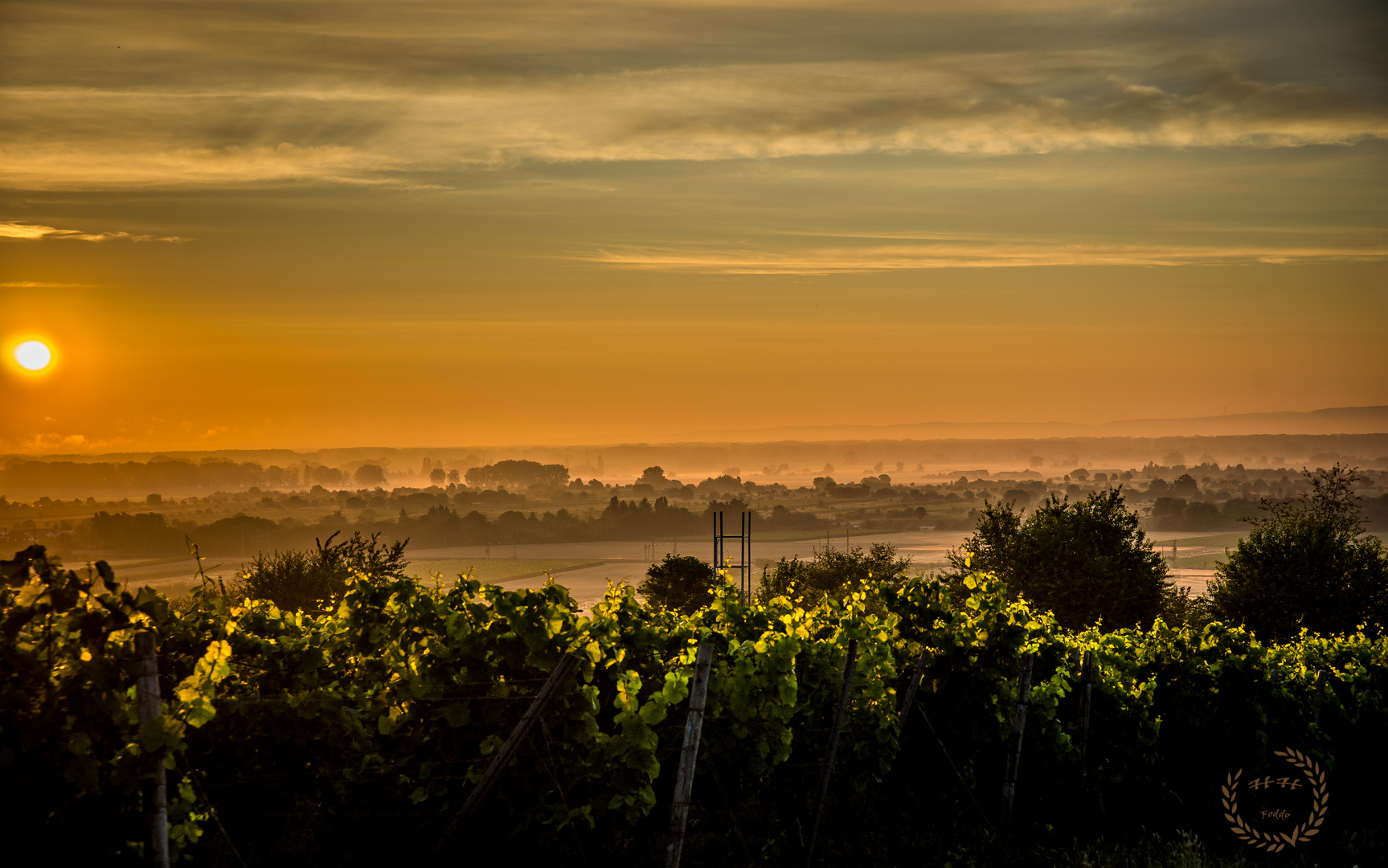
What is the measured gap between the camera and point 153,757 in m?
6.34

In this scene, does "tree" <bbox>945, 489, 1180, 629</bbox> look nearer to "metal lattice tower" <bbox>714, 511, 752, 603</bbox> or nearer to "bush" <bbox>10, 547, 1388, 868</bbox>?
"metal lattice tower" <bbox>714, 511, 752, 603</bbox>

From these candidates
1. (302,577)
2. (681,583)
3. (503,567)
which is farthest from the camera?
(503,567)

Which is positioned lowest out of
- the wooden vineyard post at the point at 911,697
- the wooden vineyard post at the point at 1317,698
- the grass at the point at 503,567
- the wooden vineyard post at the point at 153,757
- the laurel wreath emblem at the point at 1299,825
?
the grass at the point at 503,567

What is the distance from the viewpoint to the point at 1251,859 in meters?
12.1

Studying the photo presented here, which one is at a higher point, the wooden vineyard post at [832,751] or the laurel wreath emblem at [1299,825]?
the wooden vineyard post at [832,751]

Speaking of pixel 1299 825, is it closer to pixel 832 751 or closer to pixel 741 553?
pixel 832 751

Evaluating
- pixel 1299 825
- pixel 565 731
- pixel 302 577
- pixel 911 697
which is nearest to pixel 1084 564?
pixel 1299 825

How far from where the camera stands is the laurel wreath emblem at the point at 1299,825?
12828mm

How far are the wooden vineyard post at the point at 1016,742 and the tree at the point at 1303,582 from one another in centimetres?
2910

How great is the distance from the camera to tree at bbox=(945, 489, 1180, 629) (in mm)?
40906

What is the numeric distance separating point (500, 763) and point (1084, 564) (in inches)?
1468

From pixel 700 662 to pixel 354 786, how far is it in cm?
302

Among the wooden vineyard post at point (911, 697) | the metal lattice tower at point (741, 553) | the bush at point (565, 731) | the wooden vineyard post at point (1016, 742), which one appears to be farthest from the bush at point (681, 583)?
the wooden vineyard post at point (911, 697)

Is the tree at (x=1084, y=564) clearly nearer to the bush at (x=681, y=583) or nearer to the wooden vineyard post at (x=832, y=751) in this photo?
the bush at (x=681, y=583)
